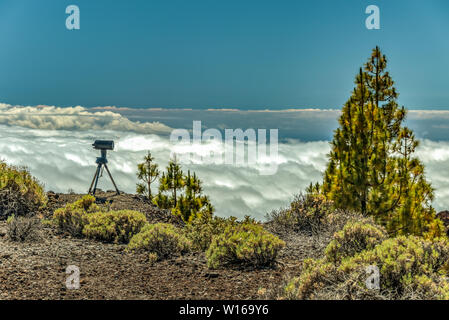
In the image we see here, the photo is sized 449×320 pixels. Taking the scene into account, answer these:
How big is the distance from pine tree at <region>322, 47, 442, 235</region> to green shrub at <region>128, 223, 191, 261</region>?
7.02 metres

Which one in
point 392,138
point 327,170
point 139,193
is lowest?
point 139,193

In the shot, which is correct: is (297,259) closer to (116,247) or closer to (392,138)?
(116,247)

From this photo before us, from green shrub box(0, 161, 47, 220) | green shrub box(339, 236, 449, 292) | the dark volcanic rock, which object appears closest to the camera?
green shrub box(339, 236, 449, 292)

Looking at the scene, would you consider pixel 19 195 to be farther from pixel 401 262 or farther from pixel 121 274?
pixel 401 262

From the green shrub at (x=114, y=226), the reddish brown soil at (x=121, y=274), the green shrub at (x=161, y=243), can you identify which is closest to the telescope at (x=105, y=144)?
the green shrub at (x=114, y=226)

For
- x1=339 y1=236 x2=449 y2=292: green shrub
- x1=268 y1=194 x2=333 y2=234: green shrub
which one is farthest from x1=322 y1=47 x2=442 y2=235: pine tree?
x1=339 y1=236 x2=449 y2=292: green shrub

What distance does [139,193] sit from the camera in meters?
22.4

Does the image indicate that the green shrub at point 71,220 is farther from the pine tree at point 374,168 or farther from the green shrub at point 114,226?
the pine tree at point 374,168

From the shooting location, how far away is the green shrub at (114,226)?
10750mm

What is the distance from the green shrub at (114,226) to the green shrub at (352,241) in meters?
5.53

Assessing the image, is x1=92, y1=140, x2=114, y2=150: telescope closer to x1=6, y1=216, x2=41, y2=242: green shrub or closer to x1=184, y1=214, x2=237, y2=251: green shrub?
x1=184, y1=214, x2=237, y2=251: green shrub

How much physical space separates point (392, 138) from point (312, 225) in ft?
22.7

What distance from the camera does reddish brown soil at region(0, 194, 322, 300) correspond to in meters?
6.63
